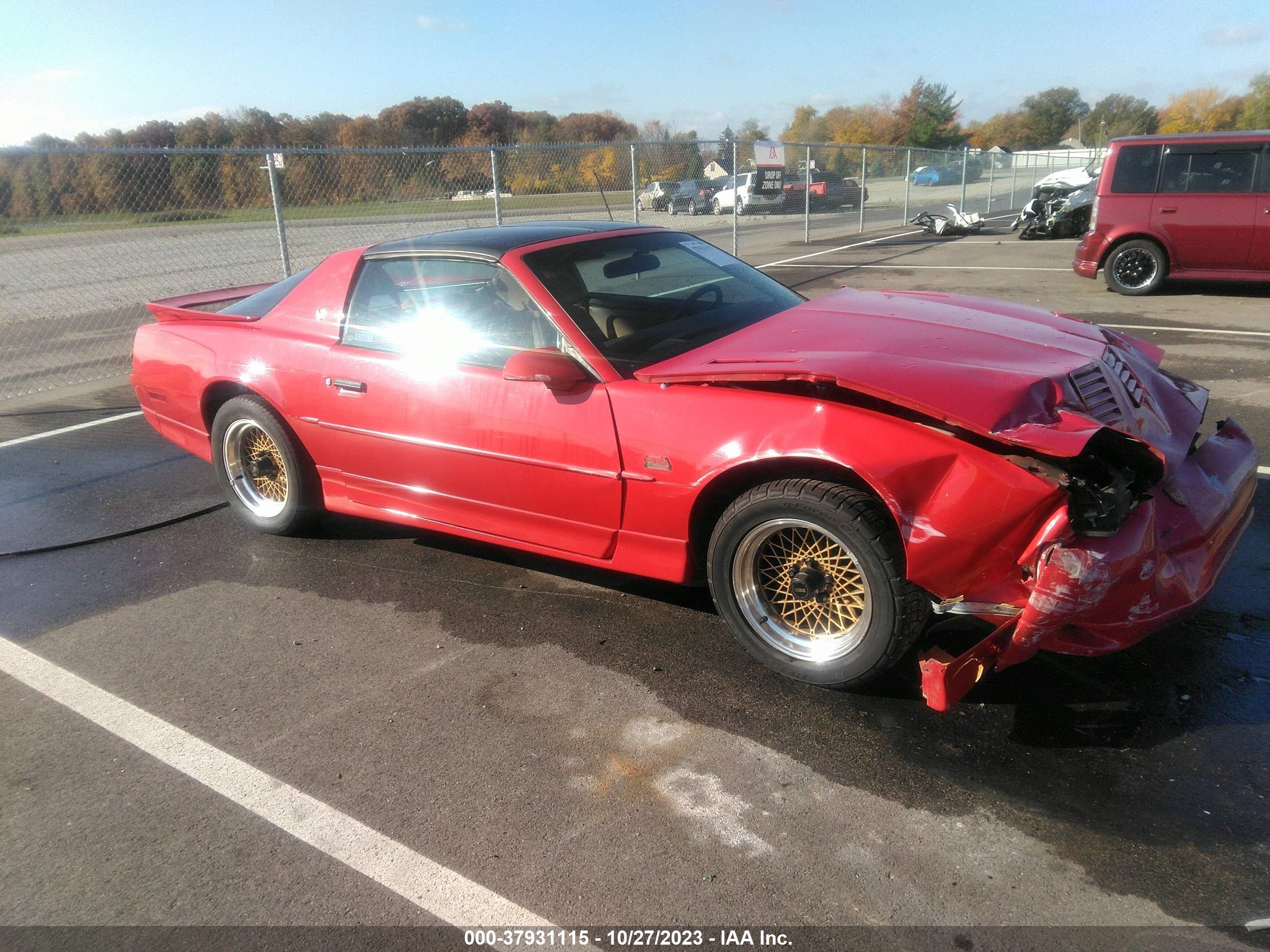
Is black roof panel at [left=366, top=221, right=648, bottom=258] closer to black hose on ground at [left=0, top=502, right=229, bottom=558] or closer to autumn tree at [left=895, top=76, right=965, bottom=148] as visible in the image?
black hose on ground at [left=0, top=502, right=229, bottom=558]

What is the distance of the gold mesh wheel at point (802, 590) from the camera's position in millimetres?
2982

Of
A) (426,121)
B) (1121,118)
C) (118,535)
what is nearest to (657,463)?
(118,535)

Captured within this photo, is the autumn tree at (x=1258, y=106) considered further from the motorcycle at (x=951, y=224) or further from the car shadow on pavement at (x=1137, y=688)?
the car shadow on pavement at (x=1137, y=688)

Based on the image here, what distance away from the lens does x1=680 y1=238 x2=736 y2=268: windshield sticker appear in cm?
443

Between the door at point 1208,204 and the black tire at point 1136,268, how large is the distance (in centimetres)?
21

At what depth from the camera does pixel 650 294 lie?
12.8 feet

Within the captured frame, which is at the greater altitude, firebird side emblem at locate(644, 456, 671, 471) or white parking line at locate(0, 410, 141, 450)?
firebird side emblem at locate(644, 456, 671, 471)

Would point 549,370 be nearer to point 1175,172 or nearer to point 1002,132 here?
point 1175,172

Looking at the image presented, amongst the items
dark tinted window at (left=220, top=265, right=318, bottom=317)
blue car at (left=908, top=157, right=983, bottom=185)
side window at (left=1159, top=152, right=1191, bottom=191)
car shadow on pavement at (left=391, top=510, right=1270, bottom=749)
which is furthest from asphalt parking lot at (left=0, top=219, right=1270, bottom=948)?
blue car at (left=908, top=157, right=983, bottom=185)

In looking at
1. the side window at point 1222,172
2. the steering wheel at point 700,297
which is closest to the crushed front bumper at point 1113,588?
the steering wheel at point 700,297

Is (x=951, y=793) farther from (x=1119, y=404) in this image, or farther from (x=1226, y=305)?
(x=1226, y=305)

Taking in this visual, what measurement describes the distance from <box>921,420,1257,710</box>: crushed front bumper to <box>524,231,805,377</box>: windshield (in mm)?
1550

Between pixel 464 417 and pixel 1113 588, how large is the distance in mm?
2393

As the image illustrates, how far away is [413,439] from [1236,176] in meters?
9.84
